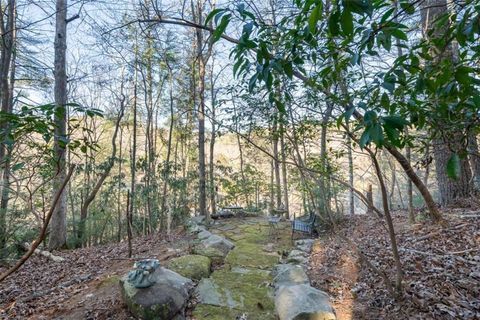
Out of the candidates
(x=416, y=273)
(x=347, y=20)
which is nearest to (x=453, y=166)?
(x=347, y=20)

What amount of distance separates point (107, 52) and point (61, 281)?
7321 mm

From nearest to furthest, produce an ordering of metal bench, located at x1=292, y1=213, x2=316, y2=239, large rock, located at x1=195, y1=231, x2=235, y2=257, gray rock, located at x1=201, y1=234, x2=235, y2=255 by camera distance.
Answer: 1. large rock, located at x1=195, y1=231, x2=235, y2=257
2. gray rock, located at x1=201, y1=234, x2=235, y2=255
3. metal bench, located at x1=292, y1=213, x2=316, y2=239

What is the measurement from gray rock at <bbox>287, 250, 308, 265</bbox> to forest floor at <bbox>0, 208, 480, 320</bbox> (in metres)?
0.15

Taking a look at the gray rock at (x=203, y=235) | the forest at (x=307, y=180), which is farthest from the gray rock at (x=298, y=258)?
the gray rock at (x=203, y=235)

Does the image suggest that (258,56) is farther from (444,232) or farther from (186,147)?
(186,147)

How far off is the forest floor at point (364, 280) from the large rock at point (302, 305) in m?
0.23

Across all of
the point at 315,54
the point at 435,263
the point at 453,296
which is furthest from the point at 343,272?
the point at 315,54

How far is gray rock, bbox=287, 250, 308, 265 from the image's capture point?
430 cm

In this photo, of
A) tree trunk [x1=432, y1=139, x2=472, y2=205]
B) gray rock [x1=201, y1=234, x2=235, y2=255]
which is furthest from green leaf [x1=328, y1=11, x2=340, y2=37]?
tree trunk [x1=432, y1=139, x2=472, y2=205]

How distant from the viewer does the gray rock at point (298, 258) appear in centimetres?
430

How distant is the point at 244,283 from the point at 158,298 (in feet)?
4.20

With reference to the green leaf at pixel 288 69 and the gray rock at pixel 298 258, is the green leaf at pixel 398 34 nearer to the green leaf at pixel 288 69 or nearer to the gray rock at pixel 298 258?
the green leaf at pixel 288 69

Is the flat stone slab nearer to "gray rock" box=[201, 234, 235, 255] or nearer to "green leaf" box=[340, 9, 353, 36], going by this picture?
"gray rock" box=[201, 234, 235, 255]

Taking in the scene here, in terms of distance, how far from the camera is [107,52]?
8906 mm
